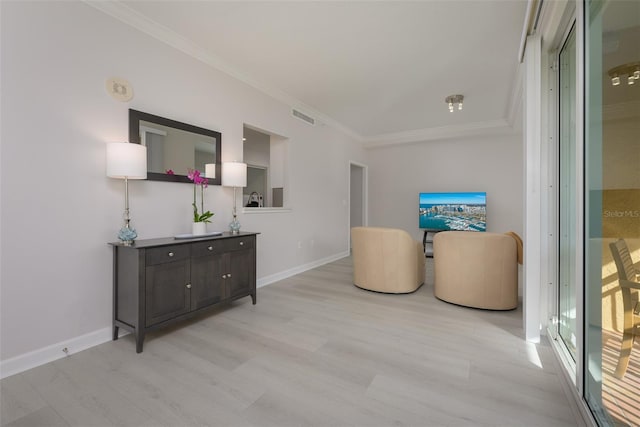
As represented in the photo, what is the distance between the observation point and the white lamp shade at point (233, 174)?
311 cm

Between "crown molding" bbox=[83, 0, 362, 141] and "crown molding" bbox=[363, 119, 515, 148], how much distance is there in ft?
9.03

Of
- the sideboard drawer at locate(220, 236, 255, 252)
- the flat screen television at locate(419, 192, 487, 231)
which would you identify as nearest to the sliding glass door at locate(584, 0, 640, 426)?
the sideboard drawer at locate(220, 236, 255, 252)

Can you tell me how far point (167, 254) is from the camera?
7.46ft

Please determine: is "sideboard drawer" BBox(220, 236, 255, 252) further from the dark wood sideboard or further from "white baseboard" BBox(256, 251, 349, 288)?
"white baseboard" BBox(256, 251, 349, 288)

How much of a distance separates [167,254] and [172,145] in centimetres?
109

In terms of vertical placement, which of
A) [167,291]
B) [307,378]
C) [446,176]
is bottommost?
[307,378]

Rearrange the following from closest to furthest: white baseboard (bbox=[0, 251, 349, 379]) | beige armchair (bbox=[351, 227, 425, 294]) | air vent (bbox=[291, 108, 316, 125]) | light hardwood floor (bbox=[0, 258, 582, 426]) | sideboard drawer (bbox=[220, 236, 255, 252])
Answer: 1. light hardwood floor (bbox=[0, 258, 582, 426])
2. white baseboard (bbox=[0, 251, 349, 379])
3. sideboard drawer (bbox=[220, 236, 255, 252])
4. beige armchair (bbox=[351, 227, 425, 294])
5. air vent (bbox=[291, 108, 316, 125])

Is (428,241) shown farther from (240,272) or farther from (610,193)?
(610,193)

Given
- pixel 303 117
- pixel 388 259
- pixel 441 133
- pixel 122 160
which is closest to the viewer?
pixel 122 160

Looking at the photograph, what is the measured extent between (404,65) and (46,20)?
321cm

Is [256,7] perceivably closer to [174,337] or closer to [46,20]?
[46,20]

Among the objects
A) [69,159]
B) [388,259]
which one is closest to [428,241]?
[388,259]

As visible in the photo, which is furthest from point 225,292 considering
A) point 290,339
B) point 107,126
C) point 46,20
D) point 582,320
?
point 582,320

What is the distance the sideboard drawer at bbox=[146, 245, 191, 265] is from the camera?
216 cm
